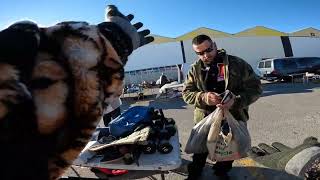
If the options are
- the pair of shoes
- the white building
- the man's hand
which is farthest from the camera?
the white building

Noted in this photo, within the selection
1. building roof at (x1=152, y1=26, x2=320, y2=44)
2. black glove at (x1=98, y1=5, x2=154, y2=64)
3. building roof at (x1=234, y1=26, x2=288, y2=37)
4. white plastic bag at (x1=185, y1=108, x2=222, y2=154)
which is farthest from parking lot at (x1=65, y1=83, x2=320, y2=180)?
building roof at (x1=234, y1=26, x2=288, y2=37)

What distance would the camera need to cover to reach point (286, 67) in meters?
25.8

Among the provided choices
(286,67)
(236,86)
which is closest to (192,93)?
(236,86)

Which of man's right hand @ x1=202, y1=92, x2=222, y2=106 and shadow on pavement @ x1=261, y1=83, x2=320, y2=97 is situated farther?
shadow on pavement @ x1=261, y1=83, x2=320, y2=97

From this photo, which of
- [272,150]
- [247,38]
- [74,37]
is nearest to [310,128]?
[272,150]

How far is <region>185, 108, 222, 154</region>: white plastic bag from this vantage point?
4.51m

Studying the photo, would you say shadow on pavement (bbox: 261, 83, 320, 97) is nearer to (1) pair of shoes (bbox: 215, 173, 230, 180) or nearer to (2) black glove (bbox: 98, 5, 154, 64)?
(1) pair of shoes (bbox: 215, 173, 230, 180)

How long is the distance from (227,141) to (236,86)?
69cm

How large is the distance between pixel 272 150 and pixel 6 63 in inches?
224

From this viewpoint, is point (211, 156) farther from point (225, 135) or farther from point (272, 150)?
point (272, 150)

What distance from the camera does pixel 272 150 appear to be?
6.00 metres

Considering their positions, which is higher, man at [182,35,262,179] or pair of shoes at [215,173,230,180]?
man at [182,35,262,179]

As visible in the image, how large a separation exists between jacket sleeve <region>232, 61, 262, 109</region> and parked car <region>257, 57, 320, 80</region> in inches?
842

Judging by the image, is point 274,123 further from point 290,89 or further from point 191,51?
point 191,51
